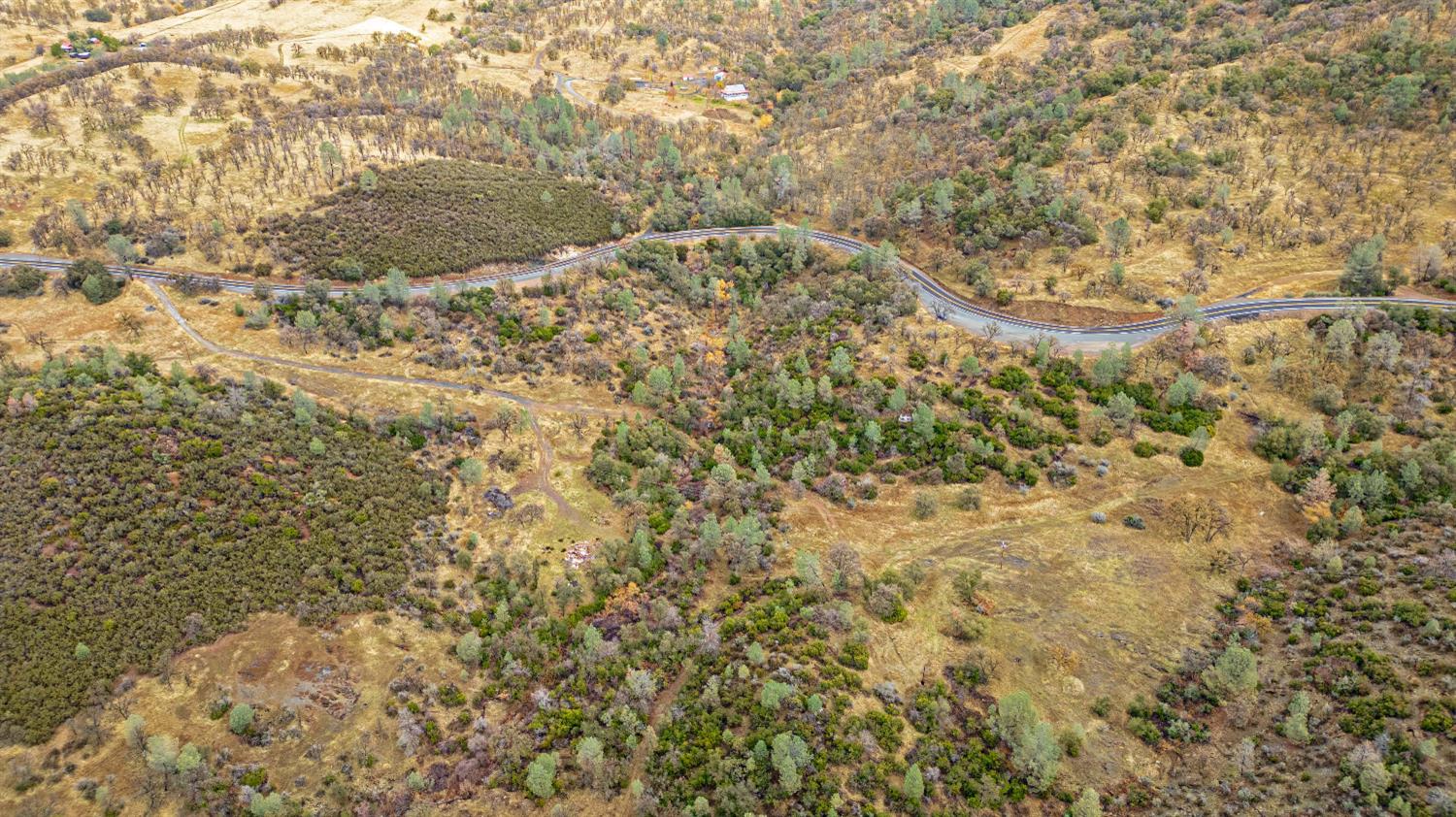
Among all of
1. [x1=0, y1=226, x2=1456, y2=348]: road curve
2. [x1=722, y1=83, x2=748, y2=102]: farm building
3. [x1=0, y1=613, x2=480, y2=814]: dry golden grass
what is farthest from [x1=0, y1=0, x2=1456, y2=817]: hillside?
[x1=722, y1=83, x2=748, y2=102]: farm building

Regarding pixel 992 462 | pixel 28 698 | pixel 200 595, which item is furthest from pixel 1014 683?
pixel 28 698

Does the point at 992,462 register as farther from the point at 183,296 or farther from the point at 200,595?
the point at 183,296

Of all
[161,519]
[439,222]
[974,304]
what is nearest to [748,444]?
[974,304]

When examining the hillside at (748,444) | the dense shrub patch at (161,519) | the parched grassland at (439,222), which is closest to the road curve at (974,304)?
the hillside at (748,444)

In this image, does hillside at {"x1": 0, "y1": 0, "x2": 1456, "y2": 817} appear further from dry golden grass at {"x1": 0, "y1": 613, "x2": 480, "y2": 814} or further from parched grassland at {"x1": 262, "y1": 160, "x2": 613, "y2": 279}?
parched grassland at {"x1": 262, "y1": 160, "x2": 613, "y2": 279}

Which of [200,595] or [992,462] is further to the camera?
[992,462]

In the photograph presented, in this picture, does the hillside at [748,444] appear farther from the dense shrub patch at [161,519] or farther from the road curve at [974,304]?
the road curve at [974,304]
